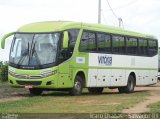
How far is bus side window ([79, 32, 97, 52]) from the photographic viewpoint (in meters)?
24.1

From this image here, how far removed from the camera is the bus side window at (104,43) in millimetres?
25656

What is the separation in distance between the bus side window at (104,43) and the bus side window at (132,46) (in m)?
2.43

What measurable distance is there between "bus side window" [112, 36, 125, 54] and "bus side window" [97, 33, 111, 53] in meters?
0.57

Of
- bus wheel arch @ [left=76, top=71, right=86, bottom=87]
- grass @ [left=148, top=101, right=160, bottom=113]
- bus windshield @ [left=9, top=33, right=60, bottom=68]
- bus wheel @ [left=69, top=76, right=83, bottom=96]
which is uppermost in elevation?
bus windshield @ [left=9, top=33, right=60, bottom=68]

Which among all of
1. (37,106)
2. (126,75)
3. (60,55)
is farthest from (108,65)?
(37,106)

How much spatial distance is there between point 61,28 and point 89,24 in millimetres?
2719

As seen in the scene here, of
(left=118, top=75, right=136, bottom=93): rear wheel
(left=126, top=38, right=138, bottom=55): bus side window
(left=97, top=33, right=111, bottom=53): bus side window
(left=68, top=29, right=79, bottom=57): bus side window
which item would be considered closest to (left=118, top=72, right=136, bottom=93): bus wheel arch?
(left=118, top=75, right=136, bottom=93): rear wheel

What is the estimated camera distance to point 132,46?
29500mm

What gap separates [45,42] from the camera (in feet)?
74.2

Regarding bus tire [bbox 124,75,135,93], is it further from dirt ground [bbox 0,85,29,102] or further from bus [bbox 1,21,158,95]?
dirt ground [bbox 0,85,29,102]

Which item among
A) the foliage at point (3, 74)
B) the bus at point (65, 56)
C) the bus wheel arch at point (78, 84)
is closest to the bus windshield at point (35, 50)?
the bus at point (65, 56)

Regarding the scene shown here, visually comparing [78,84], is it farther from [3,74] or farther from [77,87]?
[3,74]

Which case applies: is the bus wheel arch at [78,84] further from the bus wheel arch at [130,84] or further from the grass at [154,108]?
the grass at [154,108]

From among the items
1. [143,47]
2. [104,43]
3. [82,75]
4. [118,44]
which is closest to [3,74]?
[143,47]
